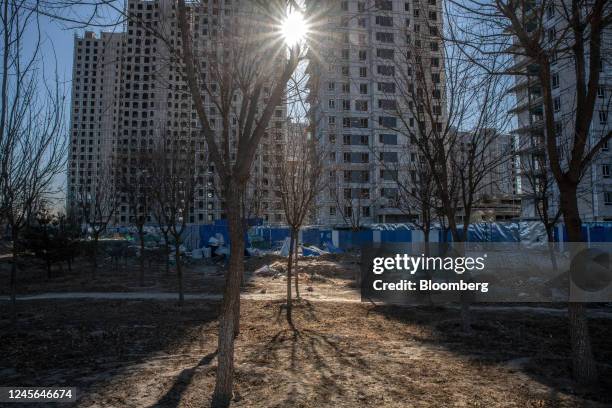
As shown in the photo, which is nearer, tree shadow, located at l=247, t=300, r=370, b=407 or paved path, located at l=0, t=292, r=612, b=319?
tree shadow, located at l=247, t=300, r=370, b=407

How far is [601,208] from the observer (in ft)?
120

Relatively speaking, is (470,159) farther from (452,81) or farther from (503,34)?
(503,34)

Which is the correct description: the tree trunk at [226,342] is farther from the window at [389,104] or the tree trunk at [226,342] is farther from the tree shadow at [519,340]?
the window at [389,104]

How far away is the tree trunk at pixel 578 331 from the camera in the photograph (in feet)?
14.6

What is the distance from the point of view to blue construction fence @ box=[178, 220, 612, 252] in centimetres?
1997

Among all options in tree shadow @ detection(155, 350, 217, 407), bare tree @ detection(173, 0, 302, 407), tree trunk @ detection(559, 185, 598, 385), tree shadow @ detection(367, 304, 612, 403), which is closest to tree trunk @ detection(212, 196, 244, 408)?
bare tree @ detection(173, 0, 302, 407)

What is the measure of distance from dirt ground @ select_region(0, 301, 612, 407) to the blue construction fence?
158 inches

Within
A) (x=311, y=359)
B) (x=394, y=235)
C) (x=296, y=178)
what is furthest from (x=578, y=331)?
(x=394, y=235)

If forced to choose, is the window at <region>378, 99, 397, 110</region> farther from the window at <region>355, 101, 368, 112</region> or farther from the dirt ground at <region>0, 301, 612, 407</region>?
the window at <region>355, 101, 368, 112</region>

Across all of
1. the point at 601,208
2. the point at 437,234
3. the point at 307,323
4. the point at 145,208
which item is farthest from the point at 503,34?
the point at 601,208

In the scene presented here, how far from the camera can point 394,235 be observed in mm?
28391

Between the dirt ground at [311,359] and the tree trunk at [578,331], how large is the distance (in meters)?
0.18

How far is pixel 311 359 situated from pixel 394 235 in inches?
940

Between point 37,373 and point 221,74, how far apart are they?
4.32 m
